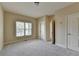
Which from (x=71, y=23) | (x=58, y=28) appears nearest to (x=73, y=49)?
(x=71, y=23)

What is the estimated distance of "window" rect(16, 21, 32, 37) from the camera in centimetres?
812

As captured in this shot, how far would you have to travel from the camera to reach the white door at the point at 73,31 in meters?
4.76

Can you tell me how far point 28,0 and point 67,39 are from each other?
2965 millimetres

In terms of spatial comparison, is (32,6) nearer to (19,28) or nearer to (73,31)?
(73,31)

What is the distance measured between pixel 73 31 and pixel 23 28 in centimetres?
493

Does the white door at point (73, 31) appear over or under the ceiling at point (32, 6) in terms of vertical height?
under

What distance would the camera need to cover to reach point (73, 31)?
4953 millimetres

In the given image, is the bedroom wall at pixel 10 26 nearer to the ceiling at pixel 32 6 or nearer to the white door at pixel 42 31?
the ceiling at pixel 32 6

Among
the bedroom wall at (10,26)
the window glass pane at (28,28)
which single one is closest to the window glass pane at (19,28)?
the bedroom wall at (10,26)

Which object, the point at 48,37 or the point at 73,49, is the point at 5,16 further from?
the point at 73,49

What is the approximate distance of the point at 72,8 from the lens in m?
4.96

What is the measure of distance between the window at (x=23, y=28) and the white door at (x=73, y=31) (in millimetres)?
4391

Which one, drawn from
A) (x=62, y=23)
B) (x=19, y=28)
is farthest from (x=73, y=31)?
(x=19, y=28)

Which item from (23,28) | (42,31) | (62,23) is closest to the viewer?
(62,23)
